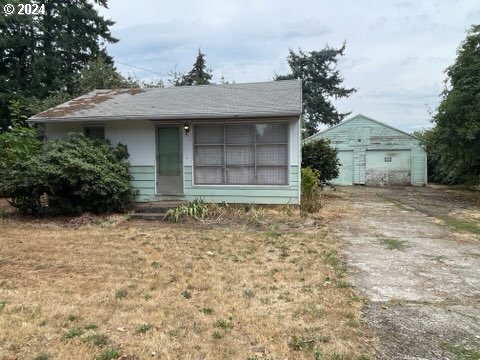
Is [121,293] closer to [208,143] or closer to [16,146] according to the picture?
[208,143]

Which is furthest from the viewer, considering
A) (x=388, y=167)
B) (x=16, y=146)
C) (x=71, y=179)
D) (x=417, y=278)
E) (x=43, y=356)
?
(x=388, y=167)

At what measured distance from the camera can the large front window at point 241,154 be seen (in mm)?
9258

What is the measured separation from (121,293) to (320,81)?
3138 centimetres

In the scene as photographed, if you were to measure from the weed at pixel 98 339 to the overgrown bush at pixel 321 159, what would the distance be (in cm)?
1181

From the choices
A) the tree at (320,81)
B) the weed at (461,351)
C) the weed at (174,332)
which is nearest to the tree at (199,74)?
the tree at (320,81)

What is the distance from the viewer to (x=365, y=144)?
19859 mm

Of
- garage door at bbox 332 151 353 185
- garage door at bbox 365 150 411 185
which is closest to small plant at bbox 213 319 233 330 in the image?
garage door at bbox 332 151 353 185

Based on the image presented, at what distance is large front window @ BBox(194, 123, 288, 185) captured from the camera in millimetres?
9258

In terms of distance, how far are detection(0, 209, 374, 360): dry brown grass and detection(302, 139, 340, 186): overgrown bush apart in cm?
757

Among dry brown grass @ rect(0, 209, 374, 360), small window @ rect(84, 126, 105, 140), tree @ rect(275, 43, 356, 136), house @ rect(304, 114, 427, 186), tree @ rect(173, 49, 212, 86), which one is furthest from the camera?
tree @ rect(275, 43, 356, 136)

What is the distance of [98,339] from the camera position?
9.76ft

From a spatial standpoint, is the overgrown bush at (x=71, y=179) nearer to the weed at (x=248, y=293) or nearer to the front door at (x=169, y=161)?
the front door at (x=169, y=161)

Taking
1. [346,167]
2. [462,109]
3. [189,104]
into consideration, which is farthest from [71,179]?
[346,167]

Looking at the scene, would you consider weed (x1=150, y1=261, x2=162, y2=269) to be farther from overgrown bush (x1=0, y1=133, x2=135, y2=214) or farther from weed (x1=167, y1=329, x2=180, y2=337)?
overgrown bush (x1=0, y1=133, x2=135, y2=214)
